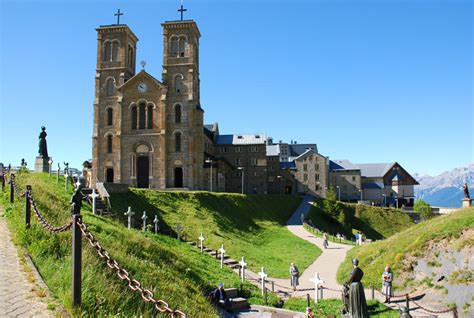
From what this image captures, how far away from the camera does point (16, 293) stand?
7.16 meters

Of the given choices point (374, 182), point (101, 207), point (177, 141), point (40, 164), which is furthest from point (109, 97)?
point (374, 182)

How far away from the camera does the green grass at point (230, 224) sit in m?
29.6

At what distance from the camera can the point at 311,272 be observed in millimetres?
25672

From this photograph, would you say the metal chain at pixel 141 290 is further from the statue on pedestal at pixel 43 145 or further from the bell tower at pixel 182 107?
the bell tower at pixel 182 107

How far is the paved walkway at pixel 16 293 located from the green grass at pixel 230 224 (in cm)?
1777

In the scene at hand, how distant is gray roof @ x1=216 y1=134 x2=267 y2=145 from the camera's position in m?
78.7

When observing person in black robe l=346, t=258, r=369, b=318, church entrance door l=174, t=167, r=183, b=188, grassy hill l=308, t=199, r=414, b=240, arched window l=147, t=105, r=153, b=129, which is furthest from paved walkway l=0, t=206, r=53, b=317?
grassy hill l=308, t=199, r=414, b=240

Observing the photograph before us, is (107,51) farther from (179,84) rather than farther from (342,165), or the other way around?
(342,165)

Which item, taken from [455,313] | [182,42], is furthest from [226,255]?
[182,42]

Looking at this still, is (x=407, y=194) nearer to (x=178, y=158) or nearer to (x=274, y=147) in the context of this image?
(x=274, y=147)

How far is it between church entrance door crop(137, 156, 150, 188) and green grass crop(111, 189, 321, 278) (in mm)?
10946

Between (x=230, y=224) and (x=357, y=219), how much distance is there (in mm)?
34972

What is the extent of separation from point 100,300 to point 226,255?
70.2 feet

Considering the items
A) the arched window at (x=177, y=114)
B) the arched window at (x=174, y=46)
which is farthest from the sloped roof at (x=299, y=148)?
the arched window at (x=177, y=114)
